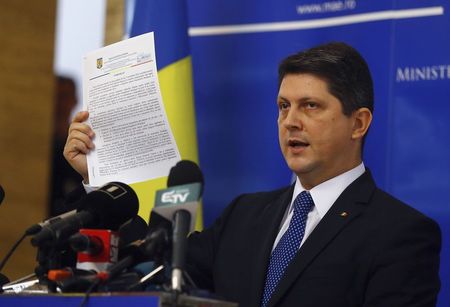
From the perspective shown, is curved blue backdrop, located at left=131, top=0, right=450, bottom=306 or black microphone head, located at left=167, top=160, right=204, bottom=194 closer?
black microphone head, located at left=167, top=160, right=204, bottom=194

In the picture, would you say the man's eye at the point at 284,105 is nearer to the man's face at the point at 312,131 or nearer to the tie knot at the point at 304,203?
the man's face at the point at 312,131

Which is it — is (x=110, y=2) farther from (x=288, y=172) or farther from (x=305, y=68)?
(x=305, y=68)

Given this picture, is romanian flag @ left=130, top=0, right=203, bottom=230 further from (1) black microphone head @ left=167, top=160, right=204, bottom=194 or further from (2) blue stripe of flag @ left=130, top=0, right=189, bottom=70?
(1) black microphone head @ left=167, top=160, right=204, bottom=194

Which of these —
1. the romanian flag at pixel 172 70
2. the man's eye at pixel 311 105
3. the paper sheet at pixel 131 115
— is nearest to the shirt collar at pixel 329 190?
the man's eye at pixel 311 105

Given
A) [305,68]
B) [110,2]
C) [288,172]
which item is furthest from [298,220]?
[110,2]

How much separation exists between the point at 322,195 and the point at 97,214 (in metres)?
0.89

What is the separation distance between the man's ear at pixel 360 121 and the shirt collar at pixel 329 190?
0.12 metres

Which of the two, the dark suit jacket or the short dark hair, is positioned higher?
the short dark hair

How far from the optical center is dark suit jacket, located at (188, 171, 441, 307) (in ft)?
10.7

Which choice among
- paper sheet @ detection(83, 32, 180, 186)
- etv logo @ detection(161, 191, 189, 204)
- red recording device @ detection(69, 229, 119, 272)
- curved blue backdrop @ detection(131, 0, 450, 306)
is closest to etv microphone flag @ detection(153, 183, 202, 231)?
etv logo @ detection(161, 191, 189, 204)

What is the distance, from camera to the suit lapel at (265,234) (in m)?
3.49

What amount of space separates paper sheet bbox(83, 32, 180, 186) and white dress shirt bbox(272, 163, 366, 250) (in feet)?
1.46

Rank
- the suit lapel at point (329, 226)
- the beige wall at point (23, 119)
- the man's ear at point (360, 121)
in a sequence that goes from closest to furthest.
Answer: the suit lapel at point (329, 226), the man's ear at point (360, 121), the beige wall at point (23, 119)

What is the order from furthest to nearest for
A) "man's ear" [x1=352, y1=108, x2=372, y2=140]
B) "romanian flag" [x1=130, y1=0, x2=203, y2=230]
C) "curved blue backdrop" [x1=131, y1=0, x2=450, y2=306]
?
"romanian flag" [x1=130, y1=0, x2=203, y2=230]
"curved blue backdrop" [x1=131, y1=0, x2=450, y2=306]
"man's ear" [x1=352, y1=108, x2=372, y2=140]
